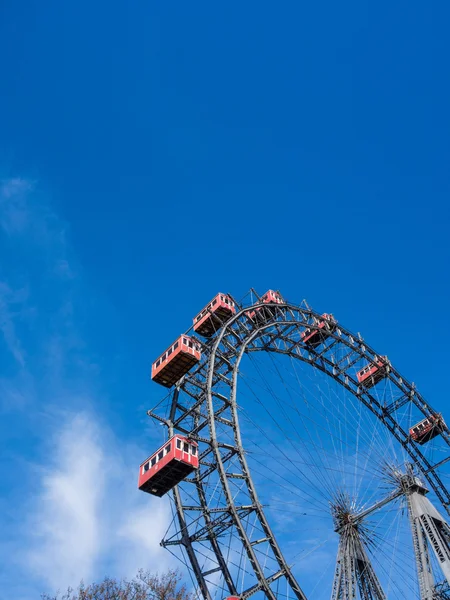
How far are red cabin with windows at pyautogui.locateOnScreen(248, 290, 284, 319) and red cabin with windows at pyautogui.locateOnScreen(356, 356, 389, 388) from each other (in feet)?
33.3

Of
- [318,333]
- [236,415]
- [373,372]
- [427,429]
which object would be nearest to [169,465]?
[236,415]

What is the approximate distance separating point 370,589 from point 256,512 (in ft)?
22.0

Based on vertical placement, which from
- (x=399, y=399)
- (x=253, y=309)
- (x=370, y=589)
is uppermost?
(x=253, y=309)

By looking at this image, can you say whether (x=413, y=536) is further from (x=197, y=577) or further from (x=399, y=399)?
(x=399, y=399)

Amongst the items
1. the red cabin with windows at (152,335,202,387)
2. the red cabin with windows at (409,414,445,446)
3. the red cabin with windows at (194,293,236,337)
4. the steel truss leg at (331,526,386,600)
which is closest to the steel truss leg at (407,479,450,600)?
the steel truss leg at (331,526,386,600)

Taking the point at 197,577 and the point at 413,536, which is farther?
the point at 413,536

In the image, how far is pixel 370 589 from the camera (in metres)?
27.8

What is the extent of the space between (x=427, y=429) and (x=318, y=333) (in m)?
12.1

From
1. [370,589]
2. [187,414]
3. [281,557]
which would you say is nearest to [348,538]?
[370,589]

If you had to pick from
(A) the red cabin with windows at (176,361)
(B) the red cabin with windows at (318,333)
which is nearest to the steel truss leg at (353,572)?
(A) the red cabin with windows at (176,361)

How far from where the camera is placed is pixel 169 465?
25.9 m

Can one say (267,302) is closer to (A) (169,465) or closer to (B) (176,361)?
(B) (176,361)

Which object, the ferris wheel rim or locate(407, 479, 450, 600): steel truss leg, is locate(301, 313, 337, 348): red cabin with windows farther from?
locate(407, 479, 450, 600): steel truss leg

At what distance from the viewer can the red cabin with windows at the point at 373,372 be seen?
4494 centimetres
